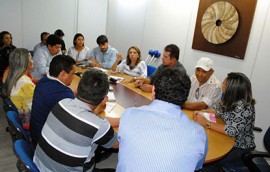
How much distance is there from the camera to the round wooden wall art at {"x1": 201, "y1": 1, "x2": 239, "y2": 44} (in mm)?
3224

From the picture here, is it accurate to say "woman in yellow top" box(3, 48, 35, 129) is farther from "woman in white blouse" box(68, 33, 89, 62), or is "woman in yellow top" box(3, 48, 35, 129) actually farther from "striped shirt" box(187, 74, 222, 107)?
"woman in white blouse" box(68, 33, 89, 62)

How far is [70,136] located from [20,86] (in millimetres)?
1146

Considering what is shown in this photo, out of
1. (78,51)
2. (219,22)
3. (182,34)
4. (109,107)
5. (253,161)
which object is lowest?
(253,161)

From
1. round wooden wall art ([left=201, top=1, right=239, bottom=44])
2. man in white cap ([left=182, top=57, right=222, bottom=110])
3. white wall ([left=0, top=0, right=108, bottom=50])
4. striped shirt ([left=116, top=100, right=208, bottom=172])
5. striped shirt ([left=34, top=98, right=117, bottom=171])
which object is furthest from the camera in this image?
white wall ([left=0, top=0, right=108, bottom=50])

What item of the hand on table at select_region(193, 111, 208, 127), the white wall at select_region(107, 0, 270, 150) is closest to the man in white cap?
the hand on table at select_region(193, 111, 208, 127)

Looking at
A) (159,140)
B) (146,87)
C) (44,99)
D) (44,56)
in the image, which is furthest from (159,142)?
(44,56)

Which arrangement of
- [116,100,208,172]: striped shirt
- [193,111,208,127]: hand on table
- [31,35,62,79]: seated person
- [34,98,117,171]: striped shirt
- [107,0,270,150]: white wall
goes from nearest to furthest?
[116,100,208,172]: striped shirt < [34,98,117,171]: striped shirt < [193,111,208,127]: hand on table < [107,0,270,150]: white wall < [31,35,62,79]: seated person

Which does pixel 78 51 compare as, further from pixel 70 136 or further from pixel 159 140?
pixel 159 140

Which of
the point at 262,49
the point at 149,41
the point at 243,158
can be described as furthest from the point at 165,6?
the point at 243,158

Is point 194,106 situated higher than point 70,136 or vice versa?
point 70,136

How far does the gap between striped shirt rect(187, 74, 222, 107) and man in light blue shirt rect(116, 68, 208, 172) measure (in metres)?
1.41

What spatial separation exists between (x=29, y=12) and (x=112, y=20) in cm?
196

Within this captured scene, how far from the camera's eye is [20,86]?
1.98m

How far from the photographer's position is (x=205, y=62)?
240 cm
